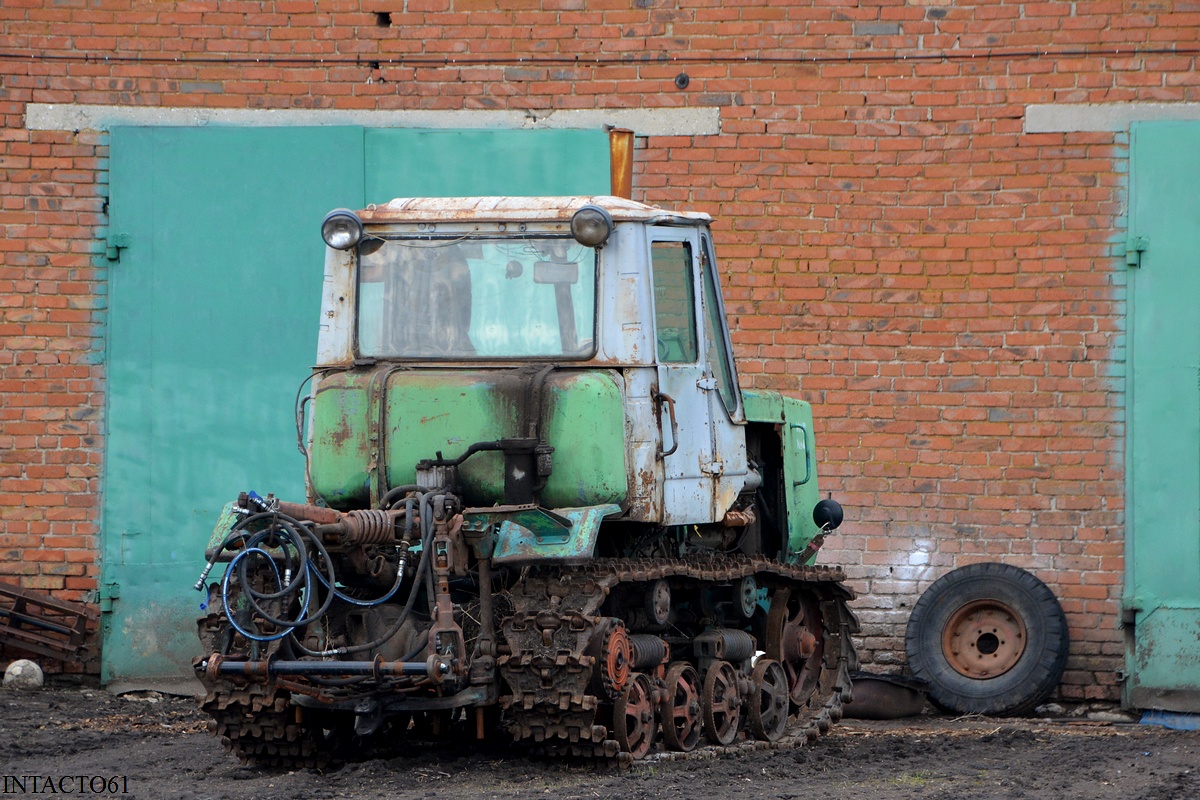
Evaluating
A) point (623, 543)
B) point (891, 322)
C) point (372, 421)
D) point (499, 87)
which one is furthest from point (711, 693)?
point (499, 87)

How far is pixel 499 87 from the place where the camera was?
1188cm

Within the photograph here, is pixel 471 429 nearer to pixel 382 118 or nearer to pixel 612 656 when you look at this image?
pixel 612 656

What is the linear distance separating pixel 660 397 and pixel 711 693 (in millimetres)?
1499

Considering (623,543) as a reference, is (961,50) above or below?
above

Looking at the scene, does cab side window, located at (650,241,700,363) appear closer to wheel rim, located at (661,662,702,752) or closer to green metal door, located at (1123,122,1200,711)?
wheel rim, located at (661,662,702,752)

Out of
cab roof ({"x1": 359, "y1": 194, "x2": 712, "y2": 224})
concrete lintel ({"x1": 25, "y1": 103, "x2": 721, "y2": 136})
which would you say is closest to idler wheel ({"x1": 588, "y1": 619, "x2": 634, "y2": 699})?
cab roof ({"x1": 359, "y1": 194, "x2": 712, "y2": 224})

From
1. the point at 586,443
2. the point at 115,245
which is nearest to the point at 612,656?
the point at 586,443

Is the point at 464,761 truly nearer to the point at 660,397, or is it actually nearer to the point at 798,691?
the point at 660,397

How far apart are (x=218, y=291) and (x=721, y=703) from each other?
5.21 m

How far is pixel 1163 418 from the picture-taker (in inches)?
450

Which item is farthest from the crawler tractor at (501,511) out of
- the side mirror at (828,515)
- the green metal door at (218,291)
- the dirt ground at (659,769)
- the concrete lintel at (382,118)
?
the green metal door at (218,291)

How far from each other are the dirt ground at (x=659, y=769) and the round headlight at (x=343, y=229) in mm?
2396

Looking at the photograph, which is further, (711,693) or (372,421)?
(711,693)

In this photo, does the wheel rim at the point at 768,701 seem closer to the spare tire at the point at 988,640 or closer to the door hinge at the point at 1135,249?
the spare tire at the point at 988,640
